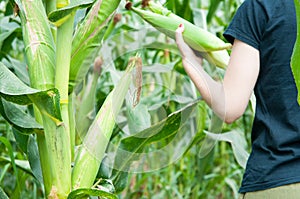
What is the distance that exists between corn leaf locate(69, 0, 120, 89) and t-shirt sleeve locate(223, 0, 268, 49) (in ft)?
0.88

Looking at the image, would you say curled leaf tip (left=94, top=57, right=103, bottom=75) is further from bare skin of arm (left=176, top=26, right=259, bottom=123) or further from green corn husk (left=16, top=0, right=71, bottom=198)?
bare skin of arm (left=176, top=26, right=259, bottom=123)

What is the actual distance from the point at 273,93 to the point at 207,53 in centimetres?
16

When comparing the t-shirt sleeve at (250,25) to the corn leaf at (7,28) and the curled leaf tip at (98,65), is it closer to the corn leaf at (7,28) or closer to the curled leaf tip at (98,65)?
the curled leaf tip at (98,65)

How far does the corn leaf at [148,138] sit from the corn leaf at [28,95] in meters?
0.18

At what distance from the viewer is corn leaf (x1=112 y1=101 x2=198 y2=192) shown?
104 cm

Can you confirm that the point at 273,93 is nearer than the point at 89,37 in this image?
No

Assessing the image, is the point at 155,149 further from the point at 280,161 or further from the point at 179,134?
the point at 280,161

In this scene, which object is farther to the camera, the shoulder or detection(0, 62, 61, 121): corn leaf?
the shoulder

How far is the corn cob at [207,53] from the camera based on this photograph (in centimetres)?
105

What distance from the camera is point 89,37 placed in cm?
98

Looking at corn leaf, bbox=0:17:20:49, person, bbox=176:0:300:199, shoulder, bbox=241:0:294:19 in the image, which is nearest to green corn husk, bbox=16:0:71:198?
person, bbox=176:0:300:199

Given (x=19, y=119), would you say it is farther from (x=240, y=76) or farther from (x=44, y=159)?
(x=240, y=76)

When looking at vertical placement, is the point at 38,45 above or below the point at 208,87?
above

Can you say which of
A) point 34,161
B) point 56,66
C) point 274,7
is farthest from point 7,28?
point 274,7
